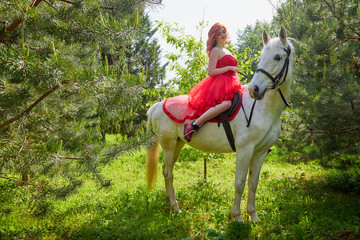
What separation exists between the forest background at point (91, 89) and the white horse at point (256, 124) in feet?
2.02

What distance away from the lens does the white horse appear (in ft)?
10.8

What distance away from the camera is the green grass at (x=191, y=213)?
11.3 feet

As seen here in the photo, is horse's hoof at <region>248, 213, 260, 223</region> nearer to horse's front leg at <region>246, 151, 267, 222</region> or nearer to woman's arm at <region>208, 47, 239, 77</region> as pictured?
horse's front leg at <region>246, 151, 267, 222</region>

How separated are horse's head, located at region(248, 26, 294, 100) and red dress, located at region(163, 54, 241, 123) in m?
0.53

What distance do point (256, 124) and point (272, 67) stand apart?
81 cm

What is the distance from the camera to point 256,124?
3.57 meters

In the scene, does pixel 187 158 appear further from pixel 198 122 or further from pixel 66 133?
pixel 66 133

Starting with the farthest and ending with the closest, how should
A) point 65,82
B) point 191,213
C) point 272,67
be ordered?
point 191,213 → point 272,67 → point 65,82

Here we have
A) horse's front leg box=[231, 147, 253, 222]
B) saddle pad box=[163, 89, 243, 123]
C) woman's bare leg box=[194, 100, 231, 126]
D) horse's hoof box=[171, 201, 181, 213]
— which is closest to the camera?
horse's front leg box=[231, 147, 253, 222]

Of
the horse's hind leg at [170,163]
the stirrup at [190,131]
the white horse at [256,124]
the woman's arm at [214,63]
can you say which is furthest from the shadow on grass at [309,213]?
the woman's arm at [214,63]

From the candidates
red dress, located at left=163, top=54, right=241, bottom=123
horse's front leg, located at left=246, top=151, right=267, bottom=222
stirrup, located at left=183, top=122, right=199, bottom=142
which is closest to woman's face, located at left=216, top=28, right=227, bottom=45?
red dress, located at left=163, top=54, right=241, bottom=123

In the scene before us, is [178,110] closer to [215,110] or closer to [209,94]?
[209,94]

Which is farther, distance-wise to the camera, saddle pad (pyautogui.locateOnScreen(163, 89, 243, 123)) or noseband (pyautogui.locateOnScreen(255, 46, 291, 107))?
saddle pad (pyautogui.locateOnScreen(163, 89, 243, 123))

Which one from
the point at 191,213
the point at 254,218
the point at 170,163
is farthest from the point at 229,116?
the point at 191,213
